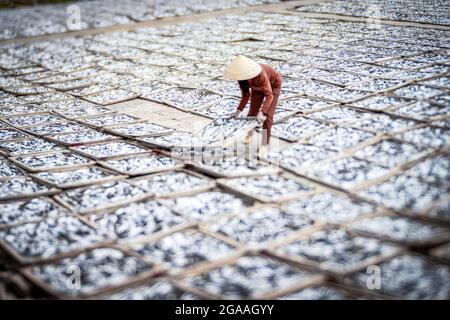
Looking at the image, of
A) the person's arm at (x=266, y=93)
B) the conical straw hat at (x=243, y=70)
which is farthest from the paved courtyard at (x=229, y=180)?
the conical straw hat at (x=243, y=70)

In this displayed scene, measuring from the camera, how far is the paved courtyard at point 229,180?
8.79 feet

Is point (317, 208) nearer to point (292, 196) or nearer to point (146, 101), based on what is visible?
point (292, 196)

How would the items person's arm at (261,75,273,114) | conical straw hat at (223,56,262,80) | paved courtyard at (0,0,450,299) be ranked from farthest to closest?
person's arm at (261,75,273,114), conical straw hat at (223,56,262,80), paved courtyard at (0,0,450,299)

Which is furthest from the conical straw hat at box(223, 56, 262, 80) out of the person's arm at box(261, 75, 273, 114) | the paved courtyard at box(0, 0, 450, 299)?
the paved courtyard at box(0, 0, 450, 299)

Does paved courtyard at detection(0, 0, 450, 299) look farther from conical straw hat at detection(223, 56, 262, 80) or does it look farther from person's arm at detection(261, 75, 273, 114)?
conical straw hat at detection(223, 56, 262, 80)

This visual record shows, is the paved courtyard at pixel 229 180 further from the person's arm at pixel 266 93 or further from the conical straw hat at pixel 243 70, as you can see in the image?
the conical straw hat at pixel 243 70

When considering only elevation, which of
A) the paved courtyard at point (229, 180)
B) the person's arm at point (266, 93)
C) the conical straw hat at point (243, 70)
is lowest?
the paved courtyard at point (229, 180)

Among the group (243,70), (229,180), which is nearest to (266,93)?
(243,70)

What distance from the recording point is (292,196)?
3.40 m

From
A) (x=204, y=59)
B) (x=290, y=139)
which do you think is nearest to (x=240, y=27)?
(x=204, y=59)

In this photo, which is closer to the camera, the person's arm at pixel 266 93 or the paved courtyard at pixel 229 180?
the paved courtyard at pixel 229 180

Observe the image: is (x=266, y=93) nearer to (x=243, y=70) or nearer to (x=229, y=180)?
(x=243, y=70)

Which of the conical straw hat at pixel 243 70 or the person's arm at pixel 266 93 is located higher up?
the conical straw hat at pixel 243 70

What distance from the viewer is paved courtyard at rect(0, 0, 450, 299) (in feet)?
8.79
